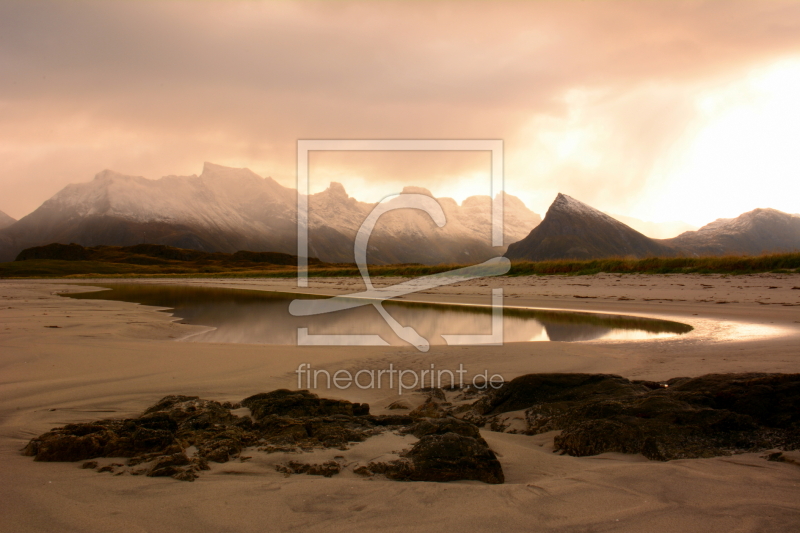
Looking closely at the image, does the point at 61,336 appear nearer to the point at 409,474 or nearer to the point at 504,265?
the point at 409,474

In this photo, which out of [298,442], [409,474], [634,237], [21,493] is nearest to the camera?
[21,493]

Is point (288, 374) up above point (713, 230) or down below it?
below

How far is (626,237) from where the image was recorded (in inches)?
3036

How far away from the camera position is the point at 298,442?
379cm

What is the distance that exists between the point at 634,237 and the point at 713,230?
436 inches

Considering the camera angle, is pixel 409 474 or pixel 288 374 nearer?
pixel 409 474

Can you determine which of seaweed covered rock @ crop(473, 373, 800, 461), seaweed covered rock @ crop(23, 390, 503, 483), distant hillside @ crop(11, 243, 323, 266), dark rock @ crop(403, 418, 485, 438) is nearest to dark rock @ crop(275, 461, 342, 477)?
seaweed covered rock @ crop(23, 390, 503, 483)

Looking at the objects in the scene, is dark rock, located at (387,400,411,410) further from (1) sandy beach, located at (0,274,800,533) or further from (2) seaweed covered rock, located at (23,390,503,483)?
(2) seaweed covered rock, located at (23,390,503,483)

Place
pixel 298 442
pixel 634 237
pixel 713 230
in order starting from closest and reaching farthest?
pixel 298 442
pixel 713 230
pixel 634 237

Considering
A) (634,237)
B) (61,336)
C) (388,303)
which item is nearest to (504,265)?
(388,303)

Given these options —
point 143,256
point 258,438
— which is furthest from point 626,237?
point 143,256

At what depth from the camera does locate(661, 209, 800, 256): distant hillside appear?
6350cm

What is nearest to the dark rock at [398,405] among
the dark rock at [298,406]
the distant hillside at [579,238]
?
the dark rock at [298,406]

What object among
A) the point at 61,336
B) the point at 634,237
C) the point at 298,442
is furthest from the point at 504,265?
the point at 634,237
